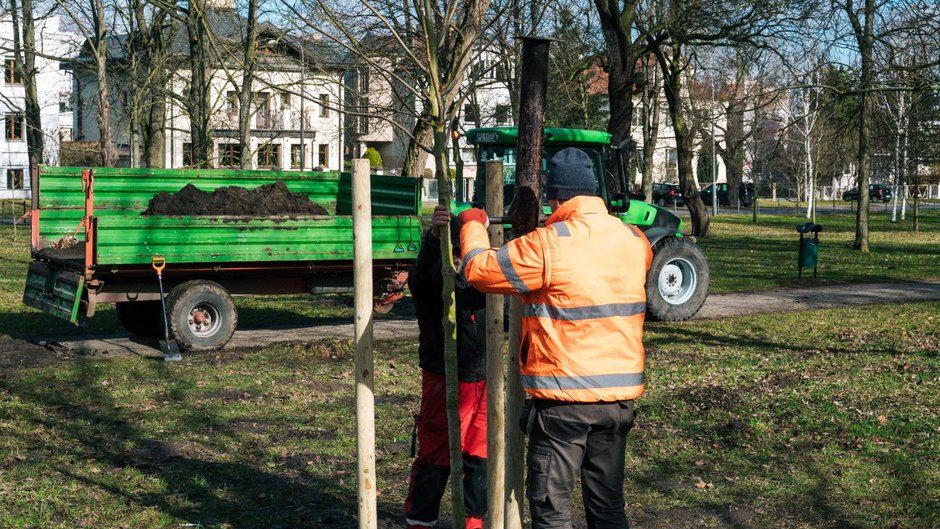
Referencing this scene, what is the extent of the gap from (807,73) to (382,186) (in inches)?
247

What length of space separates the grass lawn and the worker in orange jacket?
5.81ft

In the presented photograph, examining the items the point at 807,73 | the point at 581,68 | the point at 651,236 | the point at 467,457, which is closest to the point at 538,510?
the point at 467,457

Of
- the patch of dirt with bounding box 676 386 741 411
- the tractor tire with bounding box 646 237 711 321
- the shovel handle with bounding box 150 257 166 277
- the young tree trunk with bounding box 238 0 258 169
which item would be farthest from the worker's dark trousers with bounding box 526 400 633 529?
the young tree trunk with bounding box 238 0 258 169

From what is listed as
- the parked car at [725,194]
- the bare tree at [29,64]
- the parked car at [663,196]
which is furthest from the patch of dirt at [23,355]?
the parked car at [725,194]

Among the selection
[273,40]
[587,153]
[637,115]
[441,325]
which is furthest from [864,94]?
[637,115]

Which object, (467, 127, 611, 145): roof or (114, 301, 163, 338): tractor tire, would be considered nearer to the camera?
(114, 301, 163, 338): tractor tire

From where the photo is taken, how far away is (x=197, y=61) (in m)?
26.2

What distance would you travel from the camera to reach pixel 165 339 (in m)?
11.2

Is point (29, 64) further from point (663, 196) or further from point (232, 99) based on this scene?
point (663, 196)

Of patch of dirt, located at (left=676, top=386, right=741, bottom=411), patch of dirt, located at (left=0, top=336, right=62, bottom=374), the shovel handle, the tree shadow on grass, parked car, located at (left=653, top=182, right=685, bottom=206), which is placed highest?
parked car, located at (left=653, top=182, right=685, bottom=206)

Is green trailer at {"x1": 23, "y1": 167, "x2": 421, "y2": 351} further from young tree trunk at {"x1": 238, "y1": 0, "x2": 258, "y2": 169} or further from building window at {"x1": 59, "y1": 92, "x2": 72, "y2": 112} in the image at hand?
building window at {"x1": 59, "y1": 92, "x2": 72, "y2": 112}

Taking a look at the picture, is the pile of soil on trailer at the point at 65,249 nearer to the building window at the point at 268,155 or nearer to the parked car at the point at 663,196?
the building window at the point at 268,155

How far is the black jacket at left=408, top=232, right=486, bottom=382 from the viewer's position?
5199mm

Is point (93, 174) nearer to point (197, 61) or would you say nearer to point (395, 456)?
point (395, 456)
